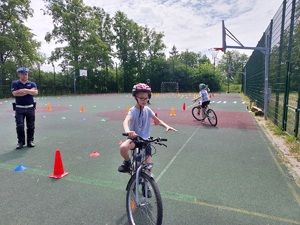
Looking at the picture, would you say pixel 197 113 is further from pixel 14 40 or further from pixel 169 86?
pixel 169 86

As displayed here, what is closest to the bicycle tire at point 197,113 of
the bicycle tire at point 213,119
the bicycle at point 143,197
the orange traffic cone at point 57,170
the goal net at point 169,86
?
the bicycle tire at point 213,119

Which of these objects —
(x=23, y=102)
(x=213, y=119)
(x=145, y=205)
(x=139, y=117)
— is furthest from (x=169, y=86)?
(x=145, y=205)

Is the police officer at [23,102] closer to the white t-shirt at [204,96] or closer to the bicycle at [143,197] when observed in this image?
the bicycle at [143,197]

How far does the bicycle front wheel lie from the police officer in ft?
13.2

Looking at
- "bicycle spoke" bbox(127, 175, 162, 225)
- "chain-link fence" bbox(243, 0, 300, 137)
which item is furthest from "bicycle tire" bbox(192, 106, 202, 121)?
"bicycle spoke" bbox(127, 175, 162, 225)

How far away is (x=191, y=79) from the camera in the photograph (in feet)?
128

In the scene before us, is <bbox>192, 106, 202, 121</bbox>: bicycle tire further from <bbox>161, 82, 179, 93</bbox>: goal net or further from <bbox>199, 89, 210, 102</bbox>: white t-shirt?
<bbox>161, 82, 179, 93</bbox>: goal net

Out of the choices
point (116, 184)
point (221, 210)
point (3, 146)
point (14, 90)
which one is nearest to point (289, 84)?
point (221, 210)

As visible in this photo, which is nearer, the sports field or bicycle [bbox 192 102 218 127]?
the sports field

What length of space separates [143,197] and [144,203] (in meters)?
0.07

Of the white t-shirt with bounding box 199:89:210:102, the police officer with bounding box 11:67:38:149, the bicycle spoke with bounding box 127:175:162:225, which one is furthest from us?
the white t-shirt with bounding box 199:89:210:102

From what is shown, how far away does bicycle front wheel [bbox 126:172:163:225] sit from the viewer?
230cm

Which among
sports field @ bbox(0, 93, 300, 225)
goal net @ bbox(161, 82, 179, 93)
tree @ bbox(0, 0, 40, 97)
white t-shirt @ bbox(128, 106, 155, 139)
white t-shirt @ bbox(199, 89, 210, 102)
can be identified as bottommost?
sports field @ bbox(0, 93, 300, 225)

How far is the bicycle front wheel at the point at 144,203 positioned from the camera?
230cm
